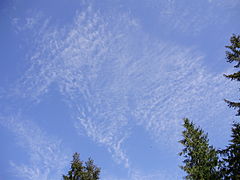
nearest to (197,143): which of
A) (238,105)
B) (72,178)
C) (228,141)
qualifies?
(228,141)

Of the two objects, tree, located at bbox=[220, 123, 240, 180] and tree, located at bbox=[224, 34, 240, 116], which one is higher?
tree, located at bbox=[224, 34, 240, 116]

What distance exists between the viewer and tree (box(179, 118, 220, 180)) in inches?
717

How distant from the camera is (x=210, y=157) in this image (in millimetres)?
18953

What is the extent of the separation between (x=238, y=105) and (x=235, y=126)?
1947mm

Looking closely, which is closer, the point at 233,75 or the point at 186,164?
the point at 233,75

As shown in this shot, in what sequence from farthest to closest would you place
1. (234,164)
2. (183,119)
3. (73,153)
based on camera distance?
(73,153) → (183,119) → (234,164)

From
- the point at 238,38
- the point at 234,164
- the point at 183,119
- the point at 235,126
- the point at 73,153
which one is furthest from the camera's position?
the point at 73,153

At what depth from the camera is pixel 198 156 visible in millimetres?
19375

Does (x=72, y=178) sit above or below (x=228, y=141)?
above

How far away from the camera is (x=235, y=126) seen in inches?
652

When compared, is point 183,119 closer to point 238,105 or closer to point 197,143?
point 197,143

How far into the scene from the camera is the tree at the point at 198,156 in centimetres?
1820

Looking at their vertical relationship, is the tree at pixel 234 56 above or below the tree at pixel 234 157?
above

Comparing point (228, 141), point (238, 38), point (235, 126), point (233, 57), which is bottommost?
point (228, 141)
